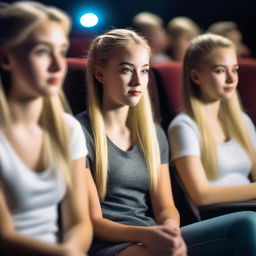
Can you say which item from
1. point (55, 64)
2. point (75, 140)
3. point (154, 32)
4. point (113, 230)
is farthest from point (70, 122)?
point (154, 32)

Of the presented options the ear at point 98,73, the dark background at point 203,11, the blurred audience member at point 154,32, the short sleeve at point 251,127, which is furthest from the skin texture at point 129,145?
the dark background at point 203,11

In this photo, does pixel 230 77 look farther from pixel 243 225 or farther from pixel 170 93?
pixel 243 225

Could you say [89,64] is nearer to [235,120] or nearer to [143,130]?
[143,130]

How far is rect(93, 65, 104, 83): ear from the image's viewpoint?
1234 mm

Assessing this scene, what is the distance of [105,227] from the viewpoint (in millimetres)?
1148

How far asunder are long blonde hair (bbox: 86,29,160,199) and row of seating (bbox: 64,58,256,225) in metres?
0.08

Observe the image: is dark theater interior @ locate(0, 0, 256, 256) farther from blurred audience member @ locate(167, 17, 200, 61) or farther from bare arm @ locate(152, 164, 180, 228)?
blurred audience member @ locate(167, 17, 200, 61)

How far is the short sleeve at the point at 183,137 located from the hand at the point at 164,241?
12.0 inches

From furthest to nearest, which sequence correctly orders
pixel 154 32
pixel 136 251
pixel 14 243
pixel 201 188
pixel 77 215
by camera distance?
pixel 154 32, pixel 201 188, pixel 136 251, pixel 77 215, pixel 14 243

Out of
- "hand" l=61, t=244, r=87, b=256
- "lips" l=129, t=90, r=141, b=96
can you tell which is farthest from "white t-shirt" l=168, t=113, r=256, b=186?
"hand" l=61, t=244, r=87, b=256

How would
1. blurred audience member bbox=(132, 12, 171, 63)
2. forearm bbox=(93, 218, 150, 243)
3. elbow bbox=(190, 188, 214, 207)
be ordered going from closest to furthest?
forearm bbox=(93, 218, 150, 243), elbow bbox=(190, 188, 214, 207), blurred audience member bbox=(132, 12, 171, 63)

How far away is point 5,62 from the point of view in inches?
36.5

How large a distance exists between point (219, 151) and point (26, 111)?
0.62 meters

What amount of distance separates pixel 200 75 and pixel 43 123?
0.60 m
